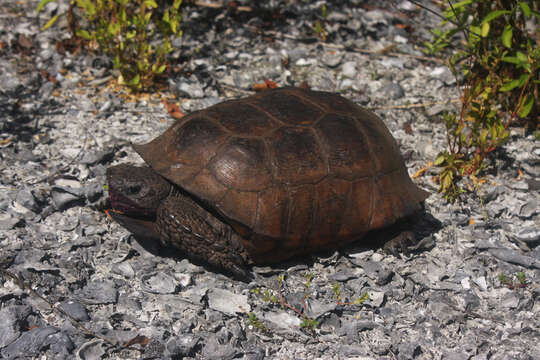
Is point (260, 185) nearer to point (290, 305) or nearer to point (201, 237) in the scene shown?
point (201, 237)

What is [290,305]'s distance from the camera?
312 cm

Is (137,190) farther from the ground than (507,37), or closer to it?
closer to it

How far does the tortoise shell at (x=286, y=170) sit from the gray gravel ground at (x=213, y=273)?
0.30 m

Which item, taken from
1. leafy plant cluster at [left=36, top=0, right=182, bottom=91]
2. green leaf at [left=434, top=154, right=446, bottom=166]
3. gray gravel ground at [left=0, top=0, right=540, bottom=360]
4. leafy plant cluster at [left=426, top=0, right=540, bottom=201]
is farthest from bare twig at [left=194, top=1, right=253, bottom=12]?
green leaf at [left=434, top=154, right=446, bottom=166]

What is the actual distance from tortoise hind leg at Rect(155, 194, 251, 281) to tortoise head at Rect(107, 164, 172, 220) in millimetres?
108

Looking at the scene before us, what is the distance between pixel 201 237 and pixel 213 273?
31 centimetres

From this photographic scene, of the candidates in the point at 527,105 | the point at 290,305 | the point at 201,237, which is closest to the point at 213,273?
the point at 201,237

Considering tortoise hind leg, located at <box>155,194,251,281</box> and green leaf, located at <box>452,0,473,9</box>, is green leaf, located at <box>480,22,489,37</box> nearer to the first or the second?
green leaf, located at <box>452,0,473,9</box>

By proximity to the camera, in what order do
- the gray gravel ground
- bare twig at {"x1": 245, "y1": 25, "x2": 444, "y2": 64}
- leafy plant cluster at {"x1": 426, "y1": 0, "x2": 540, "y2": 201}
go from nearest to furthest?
the gray gravel ground, leafy plant cluster at {"x1": 426, "y1": 0, "x2": 540, "y2": 201}, bare twig at {"x1": 245, "y1": 25, "x2": 444, "y2": 64}

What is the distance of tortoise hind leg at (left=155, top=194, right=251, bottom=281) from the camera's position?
3191 millimetres

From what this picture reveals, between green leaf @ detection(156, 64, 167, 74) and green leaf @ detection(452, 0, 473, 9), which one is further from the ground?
green leaf @ detection(452, 0, 473, 9)

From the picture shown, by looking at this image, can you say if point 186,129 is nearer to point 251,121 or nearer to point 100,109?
point 251,121

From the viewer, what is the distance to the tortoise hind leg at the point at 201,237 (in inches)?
126

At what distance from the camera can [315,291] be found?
3258mm
